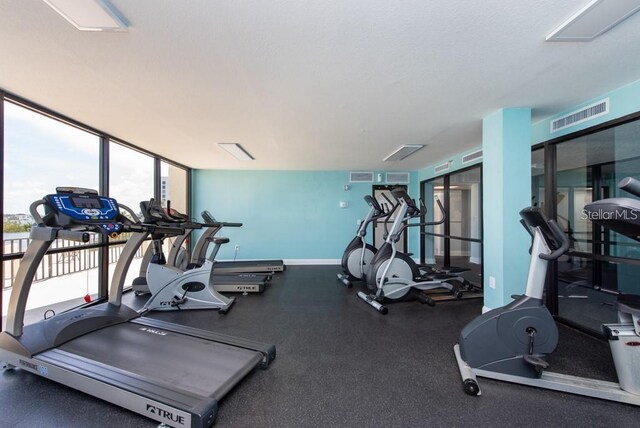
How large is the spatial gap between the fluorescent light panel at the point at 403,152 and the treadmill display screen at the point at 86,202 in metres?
4.08

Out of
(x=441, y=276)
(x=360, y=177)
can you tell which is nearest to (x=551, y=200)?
(x=441, y=276)

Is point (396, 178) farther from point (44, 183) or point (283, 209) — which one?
point (44, 183)

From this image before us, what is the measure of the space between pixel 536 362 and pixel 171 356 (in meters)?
2.72

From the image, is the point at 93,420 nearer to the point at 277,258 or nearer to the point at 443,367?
the point at 443,367

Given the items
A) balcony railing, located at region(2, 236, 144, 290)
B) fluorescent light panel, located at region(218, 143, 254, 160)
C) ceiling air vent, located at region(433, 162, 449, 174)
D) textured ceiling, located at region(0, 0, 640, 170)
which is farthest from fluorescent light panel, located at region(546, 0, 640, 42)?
balcony railing, located at region(2, 236, 144, 290)

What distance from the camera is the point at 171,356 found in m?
1.95

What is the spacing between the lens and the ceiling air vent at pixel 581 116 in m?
2.42

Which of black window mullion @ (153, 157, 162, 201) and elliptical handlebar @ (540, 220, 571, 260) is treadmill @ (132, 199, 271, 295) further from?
elliptical handlebar @ (540, 220, 571, 260)

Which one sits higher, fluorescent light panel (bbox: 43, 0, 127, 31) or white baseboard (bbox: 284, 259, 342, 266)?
fluorescent light panel (bbox: 43, 0, 127, 31)

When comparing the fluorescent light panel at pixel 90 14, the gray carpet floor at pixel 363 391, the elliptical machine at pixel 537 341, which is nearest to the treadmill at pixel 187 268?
the gray carpet floor at pixel 363 391

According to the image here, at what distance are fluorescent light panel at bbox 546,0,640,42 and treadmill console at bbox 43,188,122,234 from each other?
11.8ft

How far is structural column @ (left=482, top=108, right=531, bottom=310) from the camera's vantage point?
2.66 m

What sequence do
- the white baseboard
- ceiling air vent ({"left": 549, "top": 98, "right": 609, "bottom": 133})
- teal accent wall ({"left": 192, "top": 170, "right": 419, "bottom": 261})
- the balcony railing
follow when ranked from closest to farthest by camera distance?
ceiling air vent ({"left": 549, "top": 98, "right": 609, "bottom": 133}) → the balcony railing → teal accent wall ({"left": 192, "top": 170, "right": 419, "bottom": 261}) → the white baseboard

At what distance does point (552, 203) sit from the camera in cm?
292
